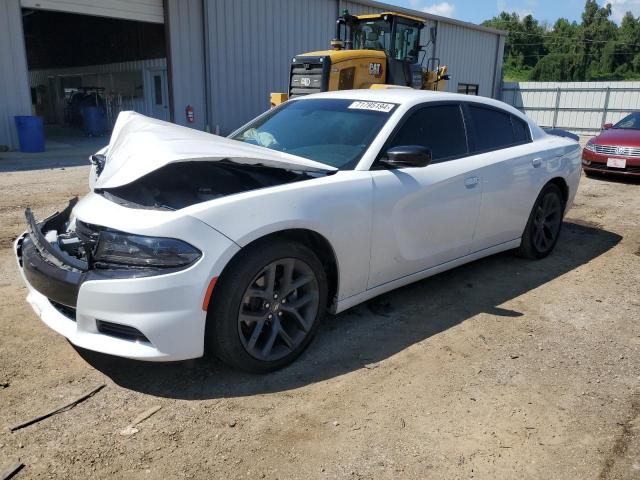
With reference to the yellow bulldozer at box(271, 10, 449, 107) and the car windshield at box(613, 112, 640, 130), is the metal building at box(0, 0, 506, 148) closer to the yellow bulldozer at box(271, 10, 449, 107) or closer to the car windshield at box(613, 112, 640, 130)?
the yellow bulldozer at box(271, 10, 449, 107)

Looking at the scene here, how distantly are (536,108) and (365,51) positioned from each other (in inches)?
728

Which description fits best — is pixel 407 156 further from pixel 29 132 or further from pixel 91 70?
pixel 91 70

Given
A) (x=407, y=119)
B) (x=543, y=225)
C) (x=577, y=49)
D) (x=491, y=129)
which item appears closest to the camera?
(x=407, y=119)

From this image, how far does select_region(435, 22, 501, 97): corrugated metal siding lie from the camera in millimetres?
24083

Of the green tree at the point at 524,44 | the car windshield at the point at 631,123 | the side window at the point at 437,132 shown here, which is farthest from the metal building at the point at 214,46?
the green tree at the point at 524,44

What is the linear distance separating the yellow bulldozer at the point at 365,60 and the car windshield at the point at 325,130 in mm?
6763

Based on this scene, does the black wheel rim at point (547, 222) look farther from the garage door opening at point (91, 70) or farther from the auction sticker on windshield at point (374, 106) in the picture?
the garage door opening at point (91, 70)

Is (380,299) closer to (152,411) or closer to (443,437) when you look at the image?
(443,437)

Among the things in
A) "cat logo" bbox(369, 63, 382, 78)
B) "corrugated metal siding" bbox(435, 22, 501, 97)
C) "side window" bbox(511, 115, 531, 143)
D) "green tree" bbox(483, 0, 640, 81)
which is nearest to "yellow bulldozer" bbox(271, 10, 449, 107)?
"cat logo" bbox(369, 63, 382, 78)

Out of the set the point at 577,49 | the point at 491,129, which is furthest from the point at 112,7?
the point at 577,49

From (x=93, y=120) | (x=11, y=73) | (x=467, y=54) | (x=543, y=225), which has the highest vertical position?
(x=467, y=54)

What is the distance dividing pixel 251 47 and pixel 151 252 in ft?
51.2

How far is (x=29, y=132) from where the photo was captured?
13258 mm

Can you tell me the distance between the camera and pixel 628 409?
2.79 metres
